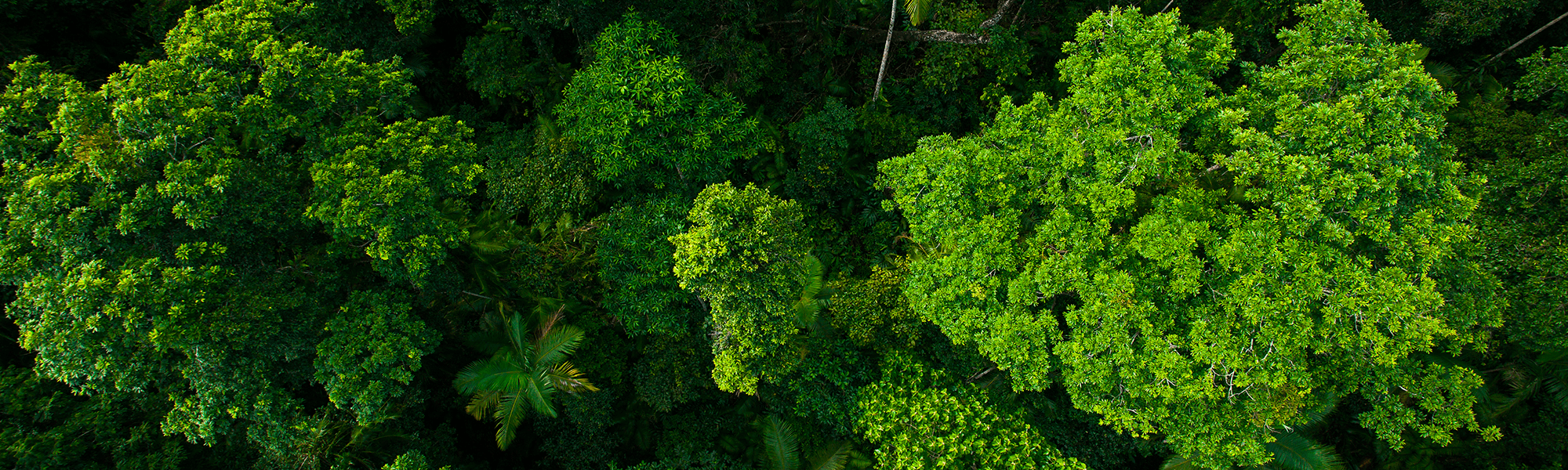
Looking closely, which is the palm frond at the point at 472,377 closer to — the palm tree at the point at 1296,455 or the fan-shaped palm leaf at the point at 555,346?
the fan-shaped palm leaf at the point at 555,346

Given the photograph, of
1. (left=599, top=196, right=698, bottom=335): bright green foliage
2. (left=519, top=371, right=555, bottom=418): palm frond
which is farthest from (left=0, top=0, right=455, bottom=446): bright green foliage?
(left=599, top=196, right=698, bottom=335): bright green foliage

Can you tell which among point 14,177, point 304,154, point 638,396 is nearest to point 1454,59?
point 638,396

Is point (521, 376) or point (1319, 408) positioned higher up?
point (521, 376)

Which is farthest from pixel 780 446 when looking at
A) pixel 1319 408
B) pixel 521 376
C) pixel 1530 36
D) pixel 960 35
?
pixel 1530 36

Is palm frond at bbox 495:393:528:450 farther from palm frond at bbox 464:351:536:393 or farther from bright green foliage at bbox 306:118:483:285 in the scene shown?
bright green foliage at bbox 306:118:483:285

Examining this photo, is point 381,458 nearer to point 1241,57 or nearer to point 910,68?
point 910,68

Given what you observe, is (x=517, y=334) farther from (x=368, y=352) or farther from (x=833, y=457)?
(x=833, y=457)

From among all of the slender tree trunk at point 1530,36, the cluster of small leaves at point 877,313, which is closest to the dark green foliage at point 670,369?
the cluster of small leaves at point 877,313
